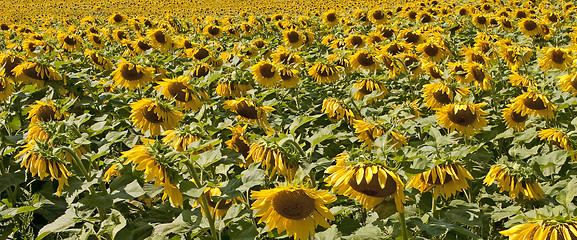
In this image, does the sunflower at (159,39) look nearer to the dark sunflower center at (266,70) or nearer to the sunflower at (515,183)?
the dark sunflower center at (266,70)

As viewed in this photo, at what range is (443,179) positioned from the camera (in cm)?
235

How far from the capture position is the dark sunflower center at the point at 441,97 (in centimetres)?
368

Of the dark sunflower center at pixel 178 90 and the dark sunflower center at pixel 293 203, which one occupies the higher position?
the dark sunflower center at pixel 293 203

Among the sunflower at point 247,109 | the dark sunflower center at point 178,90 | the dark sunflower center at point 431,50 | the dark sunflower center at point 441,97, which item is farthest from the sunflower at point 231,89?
the dark sunflower center at point 431,50

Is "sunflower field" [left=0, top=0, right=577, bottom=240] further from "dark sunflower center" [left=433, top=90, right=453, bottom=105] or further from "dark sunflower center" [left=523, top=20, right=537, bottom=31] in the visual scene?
"dark sunflower center" [left=523, top=20, right=537, bottom=31]

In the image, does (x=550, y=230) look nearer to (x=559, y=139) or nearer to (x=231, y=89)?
(x=559, y=139)

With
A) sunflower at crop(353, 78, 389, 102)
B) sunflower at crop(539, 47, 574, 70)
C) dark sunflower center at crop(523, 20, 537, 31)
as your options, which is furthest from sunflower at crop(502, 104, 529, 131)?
dark sunflower center at crop(523, 20, 537, 31)

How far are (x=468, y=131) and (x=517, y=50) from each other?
2.49 m

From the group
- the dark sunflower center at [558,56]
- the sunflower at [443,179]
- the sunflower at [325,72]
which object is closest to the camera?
the sunflower at [443,179]

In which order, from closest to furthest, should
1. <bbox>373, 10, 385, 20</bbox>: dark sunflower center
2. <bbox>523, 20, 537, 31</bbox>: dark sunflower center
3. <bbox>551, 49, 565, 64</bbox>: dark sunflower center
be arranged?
1. <bbox>551, 49, 565, 64</bbox>: dark sunflower center
2. <bbox>523, 20, 537, 31</bbox>: dark sunflower center
3. <bbox>373, 10, 385, 20</bbox>: dark sunflower center

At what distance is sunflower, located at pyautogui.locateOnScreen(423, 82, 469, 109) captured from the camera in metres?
3.64

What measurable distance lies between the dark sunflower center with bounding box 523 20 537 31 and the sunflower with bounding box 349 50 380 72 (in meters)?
3.21

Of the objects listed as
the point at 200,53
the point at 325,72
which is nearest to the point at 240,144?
the point at 325,72

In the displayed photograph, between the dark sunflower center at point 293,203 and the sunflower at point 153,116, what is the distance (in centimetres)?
125
